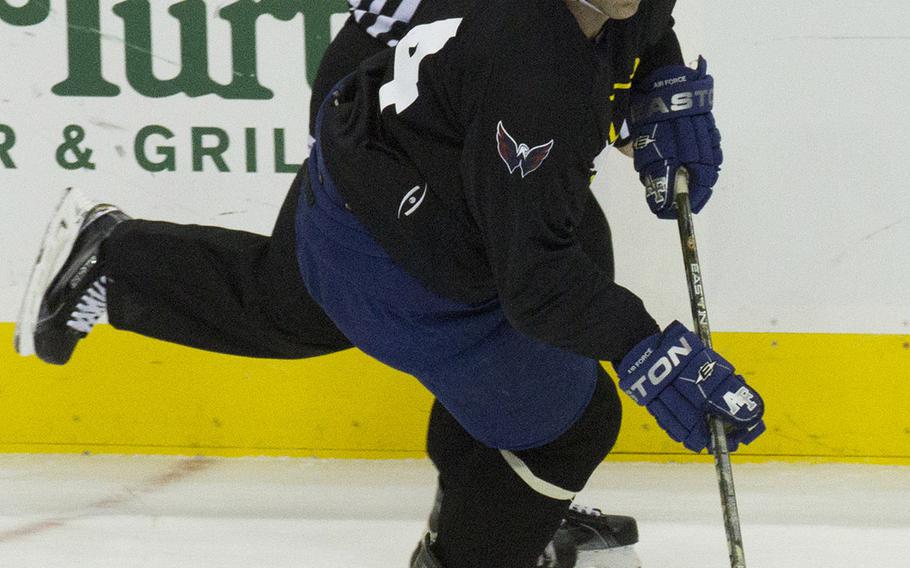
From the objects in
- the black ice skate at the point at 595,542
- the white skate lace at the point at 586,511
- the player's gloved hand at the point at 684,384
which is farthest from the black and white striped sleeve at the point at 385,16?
the white skate lace at the point at 586,511

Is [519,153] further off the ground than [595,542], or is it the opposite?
[519,153]

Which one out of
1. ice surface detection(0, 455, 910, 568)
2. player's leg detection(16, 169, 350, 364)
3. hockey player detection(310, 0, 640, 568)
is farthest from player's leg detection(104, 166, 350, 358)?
ice surface detection(0, 455, 910, 568)

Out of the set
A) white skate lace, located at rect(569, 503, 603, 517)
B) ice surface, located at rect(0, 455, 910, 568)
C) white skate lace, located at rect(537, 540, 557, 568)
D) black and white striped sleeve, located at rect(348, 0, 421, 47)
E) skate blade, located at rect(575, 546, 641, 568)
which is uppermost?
black and white striped sleeve, located at rect(348, 0, 421, 47)

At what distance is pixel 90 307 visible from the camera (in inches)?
69.1

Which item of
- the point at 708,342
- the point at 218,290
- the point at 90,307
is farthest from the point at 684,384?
the point at 90,307

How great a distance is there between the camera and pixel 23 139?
2.21 meters

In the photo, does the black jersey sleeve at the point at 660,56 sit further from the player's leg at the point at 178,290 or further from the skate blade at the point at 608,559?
the skate blade at the point at 608,559

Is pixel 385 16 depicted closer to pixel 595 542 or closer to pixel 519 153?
pixel 519 153

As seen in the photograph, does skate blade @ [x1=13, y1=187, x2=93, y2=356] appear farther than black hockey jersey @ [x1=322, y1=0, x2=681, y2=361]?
Yes

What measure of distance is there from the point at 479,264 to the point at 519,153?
19cm

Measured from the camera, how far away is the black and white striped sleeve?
1.48 meters

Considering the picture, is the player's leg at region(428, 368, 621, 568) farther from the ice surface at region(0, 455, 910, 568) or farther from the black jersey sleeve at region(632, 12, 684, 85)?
the black jersey sleeve at region(632, 12, 684, 85)

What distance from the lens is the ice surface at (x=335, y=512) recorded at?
187 centimetres

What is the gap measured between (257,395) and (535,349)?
972 mm
